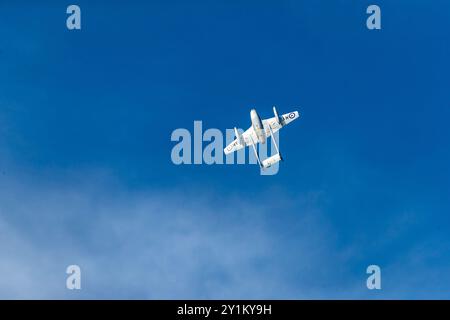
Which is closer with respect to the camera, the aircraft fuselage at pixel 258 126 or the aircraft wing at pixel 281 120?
the aircraft fuselage at pixel 258 126

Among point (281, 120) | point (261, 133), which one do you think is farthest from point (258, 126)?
point (281, 120)

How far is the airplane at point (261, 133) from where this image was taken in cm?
12850

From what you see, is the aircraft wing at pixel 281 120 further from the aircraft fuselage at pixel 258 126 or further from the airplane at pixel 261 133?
the aircraft fuselage at pixel 258 126

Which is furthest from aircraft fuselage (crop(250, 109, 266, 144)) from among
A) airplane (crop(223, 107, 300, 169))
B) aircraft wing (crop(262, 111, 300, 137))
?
aircraft wing (crop(262, 111, 300, 137))

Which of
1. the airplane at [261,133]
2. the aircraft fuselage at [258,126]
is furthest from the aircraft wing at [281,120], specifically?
the aircraft fuselage at [258,126]

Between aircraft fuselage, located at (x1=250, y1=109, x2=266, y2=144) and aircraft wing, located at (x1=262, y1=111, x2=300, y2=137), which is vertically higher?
aircraft wing, located at (x1=262, y1=111, x2=300, y2=137)

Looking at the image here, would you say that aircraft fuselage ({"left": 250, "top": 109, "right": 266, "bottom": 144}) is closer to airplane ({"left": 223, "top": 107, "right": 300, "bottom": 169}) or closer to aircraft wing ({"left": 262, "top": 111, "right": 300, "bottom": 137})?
airplane ({"left": 223, "top": 107, "right": 300, "bottom": 169})

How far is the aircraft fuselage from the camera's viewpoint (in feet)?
415

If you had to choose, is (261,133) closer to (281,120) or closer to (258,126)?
(258,126)

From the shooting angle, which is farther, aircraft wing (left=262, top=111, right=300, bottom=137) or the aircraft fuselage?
aircraft wing (left=262, top=111, right=300, bottom=137)
